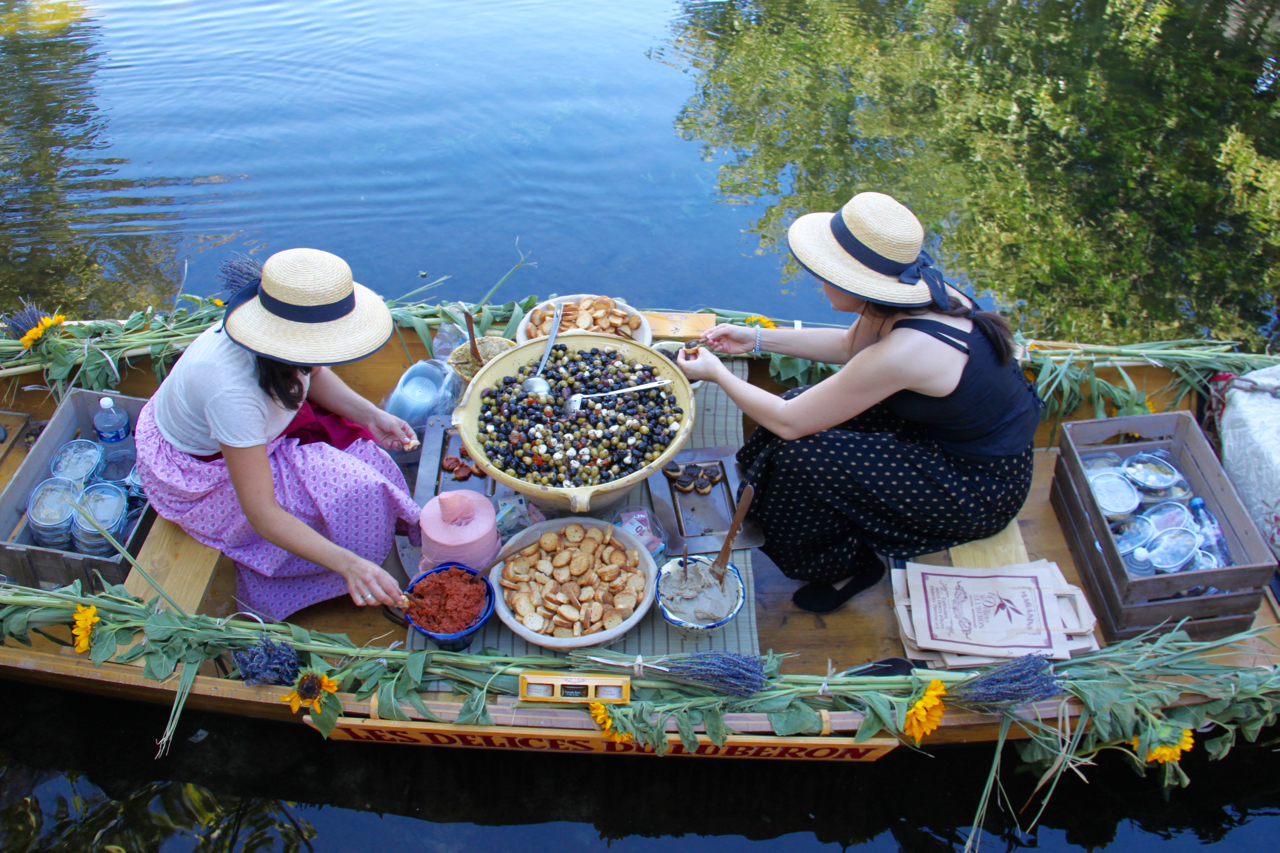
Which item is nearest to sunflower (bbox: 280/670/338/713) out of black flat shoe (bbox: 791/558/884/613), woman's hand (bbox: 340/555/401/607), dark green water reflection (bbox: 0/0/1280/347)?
woman's hand (bbox: 340/555/401/607)

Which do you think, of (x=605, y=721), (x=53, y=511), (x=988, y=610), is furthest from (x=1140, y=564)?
(x=53, y=511)

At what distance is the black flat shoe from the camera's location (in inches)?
106

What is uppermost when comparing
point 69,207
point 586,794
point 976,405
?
point 976,405

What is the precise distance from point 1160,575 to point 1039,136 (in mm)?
5332

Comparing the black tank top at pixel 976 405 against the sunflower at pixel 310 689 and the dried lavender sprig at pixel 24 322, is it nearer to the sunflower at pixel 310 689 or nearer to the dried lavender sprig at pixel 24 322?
the sunflower at pixel 310 689

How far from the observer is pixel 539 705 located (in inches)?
84.2

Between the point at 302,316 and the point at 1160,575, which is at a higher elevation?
the point at 302,316

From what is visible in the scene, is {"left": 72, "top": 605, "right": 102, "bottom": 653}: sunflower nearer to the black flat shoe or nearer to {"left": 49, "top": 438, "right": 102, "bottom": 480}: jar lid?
{"left": 49, "top": 438, "right": 102, "bottom": 480}: jar lid

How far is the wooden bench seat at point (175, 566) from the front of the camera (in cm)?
241

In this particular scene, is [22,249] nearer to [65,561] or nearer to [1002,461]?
[65,561]

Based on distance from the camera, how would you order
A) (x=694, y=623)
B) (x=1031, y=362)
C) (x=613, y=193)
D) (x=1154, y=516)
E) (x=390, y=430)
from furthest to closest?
1. (x=613, y=193)
2. (x=1031, y=362)
3. (x=390, y=430)
4. (x=1154, y=516)
5. (x=694, y=623)

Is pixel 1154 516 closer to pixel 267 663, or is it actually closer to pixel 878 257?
→ pixel 878 257

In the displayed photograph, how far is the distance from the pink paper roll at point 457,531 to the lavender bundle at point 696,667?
472 mm

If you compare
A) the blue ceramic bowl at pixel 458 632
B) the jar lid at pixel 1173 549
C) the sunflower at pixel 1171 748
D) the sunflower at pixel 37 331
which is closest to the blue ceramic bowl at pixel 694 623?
the blue ceramic bowl at pixel 458 632
